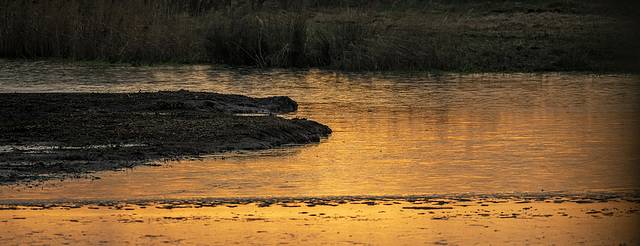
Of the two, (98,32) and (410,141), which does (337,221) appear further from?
(98,32)

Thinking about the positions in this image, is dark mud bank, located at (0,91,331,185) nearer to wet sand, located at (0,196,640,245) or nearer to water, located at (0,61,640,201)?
water, located at (0,61,640,201)

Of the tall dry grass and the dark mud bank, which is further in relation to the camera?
the tall dry grass

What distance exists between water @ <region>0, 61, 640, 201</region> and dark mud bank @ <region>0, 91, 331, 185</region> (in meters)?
0.38

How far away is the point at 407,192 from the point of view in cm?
824

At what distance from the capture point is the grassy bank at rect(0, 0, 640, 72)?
74.2ft

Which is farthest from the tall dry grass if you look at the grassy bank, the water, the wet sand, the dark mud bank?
the wet sand

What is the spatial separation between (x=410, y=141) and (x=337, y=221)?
4.45m

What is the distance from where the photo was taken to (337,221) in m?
7.09

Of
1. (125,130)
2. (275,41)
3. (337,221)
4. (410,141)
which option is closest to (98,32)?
(275,41)

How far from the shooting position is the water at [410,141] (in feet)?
27.8

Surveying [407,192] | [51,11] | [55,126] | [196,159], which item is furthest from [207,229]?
[51,11]

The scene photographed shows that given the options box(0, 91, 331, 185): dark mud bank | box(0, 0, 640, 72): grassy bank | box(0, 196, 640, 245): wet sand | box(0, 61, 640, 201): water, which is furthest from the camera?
box(0, 0, 640, 72): grassy bank

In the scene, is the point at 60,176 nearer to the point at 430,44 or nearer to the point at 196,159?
the point at 196,159

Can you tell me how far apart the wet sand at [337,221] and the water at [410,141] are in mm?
415
